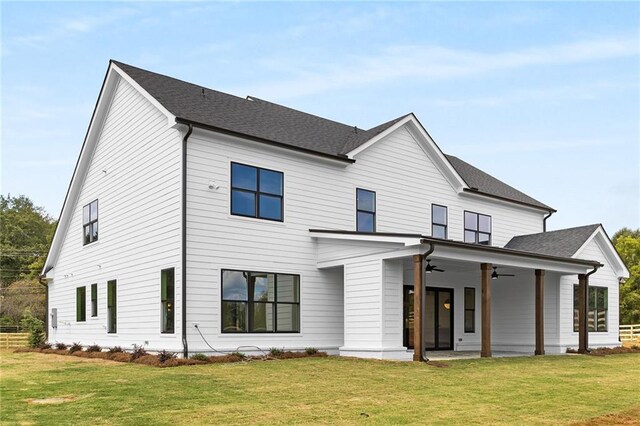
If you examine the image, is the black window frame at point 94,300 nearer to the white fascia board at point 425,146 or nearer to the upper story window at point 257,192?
the upper story window at point 257,192

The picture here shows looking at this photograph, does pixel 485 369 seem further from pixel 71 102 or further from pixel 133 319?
pixel 71 102

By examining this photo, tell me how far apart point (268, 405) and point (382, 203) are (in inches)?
530

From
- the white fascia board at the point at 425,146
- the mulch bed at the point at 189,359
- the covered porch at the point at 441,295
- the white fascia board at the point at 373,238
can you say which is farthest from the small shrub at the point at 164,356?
the white fascia board at the point at 425,146

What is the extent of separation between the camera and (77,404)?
1042 centimetres

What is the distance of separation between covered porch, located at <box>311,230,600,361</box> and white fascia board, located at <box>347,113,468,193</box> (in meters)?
3.52

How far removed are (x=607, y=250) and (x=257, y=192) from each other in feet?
51.8

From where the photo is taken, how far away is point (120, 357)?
18766 millimetres

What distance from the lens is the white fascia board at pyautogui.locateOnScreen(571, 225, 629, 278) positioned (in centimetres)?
2598

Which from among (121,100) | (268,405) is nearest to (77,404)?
(268,405)

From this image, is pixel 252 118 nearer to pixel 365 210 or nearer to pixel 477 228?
pixel 365 210

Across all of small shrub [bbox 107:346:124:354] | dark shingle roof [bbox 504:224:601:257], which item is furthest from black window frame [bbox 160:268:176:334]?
dark shingle roof [bbox 504:224:601:257]

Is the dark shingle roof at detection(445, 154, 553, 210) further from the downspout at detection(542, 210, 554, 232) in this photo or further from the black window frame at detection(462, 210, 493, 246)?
the black window frame at detection(462, 210, 493, 246)

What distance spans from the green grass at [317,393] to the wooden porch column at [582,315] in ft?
19.8

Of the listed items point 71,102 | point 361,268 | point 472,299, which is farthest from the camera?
point 71,102
